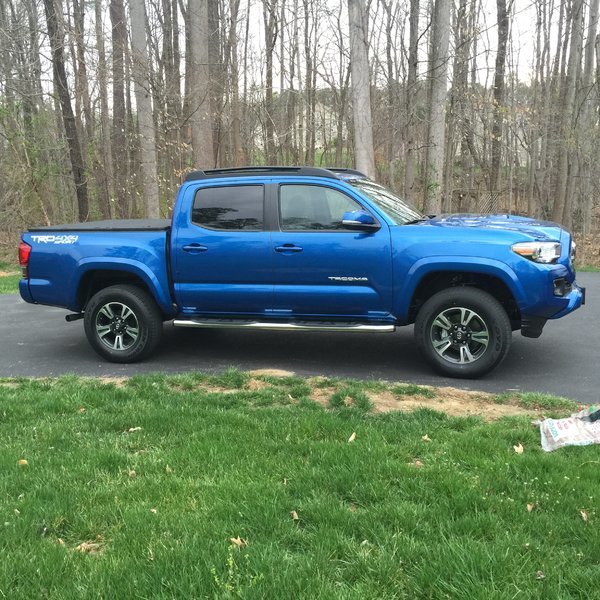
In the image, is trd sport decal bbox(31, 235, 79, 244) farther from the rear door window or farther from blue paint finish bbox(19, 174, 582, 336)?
the rear door window

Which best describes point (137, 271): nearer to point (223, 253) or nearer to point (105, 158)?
point (223, 253)

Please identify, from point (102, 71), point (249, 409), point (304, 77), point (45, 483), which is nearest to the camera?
point (45, 483)

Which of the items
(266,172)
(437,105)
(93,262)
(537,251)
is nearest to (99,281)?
(93,262)

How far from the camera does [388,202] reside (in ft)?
21.8

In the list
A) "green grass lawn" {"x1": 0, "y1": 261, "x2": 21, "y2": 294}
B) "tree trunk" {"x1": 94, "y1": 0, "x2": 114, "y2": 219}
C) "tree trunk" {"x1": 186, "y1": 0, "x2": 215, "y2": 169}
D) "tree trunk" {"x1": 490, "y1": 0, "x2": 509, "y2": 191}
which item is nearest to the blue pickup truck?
"green grass lawn" {"x1": 0, "y1": 261, "x2": 21, "y2": 294}

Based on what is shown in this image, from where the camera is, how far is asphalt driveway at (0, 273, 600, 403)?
590cm

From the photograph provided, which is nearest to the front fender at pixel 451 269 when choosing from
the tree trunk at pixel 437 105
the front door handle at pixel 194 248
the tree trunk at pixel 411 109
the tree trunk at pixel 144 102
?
the front door handle at pixel 194 248

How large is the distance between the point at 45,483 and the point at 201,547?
127 cm

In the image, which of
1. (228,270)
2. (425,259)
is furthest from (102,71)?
(425,259)

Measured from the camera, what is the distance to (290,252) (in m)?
6.21

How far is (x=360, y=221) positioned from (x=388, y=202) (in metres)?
0.86

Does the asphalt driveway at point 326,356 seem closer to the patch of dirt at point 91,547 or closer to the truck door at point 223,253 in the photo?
the truck door at point 223,253

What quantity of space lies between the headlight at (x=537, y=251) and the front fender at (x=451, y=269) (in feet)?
0.63

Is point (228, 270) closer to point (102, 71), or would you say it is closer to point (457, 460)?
point (457, 460)
